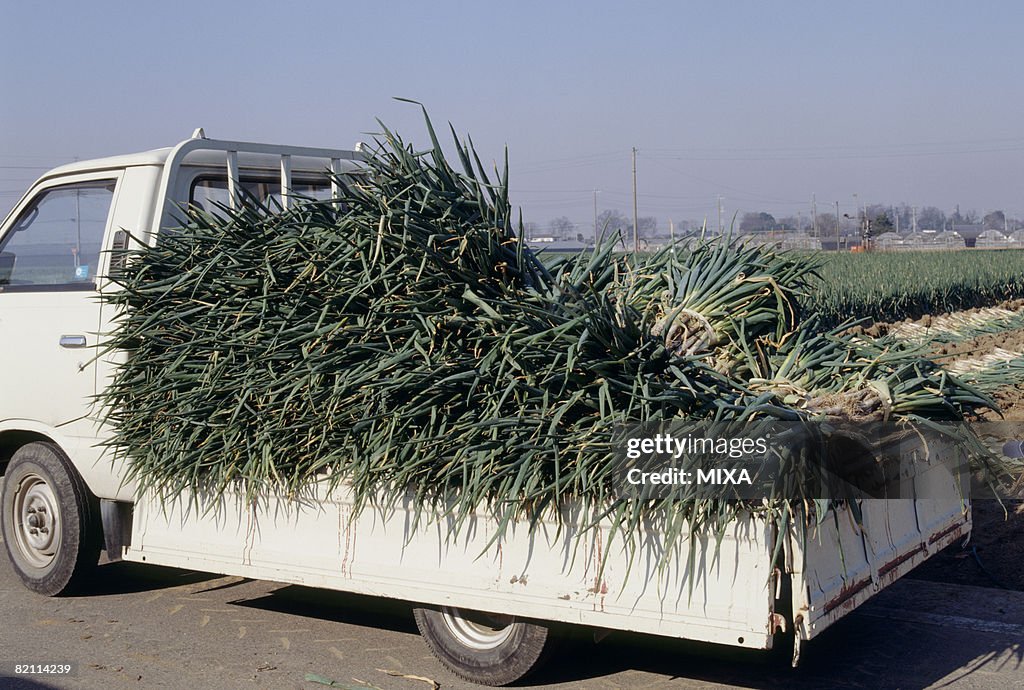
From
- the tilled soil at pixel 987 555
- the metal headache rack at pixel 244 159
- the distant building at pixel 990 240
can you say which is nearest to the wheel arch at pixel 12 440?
the metal headache rack at pixel 244 159

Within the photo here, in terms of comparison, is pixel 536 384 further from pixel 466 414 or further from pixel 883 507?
pixel 883 507

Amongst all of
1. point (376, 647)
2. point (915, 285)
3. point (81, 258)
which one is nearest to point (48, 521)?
point (81, 258)

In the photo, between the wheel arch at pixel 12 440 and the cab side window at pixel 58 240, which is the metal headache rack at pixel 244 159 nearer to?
the cab side window at pixel 58 240

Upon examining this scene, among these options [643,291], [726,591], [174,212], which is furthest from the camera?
[174,212]

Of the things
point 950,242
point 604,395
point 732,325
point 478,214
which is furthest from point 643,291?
point 950,242

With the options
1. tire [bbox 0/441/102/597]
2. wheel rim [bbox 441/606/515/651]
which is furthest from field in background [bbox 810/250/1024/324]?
wheel rim [bbox 441/606/515/651]

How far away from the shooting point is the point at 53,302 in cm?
573

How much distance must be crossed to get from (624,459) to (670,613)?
1.91 ft

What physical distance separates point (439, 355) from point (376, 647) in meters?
1.62

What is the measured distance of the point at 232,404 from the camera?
15.8 ft

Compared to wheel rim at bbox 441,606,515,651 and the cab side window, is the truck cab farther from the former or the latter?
wheel rim at bbox 441,606,515,651

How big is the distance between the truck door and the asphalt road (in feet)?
3.40

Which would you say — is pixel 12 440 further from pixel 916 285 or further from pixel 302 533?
pixel 916 285

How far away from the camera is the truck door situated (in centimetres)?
556
